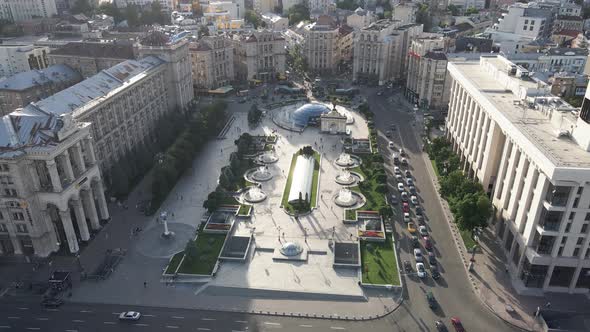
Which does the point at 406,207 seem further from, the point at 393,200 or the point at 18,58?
the point at 18,58

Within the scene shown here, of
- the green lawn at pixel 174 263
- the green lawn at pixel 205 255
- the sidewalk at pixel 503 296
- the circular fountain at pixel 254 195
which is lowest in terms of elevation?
the sidewalk at pixel 503 296

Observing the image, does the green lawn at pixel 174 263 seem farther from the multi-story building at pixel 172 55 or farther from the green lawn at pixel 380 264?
the multi-story building at pixel 172 55

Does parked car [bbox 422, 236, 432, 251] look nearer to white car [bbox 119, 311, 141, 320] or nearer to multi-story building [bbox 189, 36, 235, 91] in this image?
white car [bbox 119, 311, 141, 320]

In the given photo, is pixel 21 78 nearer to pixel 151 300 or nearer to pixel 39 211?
pixel 39 211

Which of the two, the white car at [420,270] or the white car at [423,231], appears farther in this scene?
the white car at [423,231]

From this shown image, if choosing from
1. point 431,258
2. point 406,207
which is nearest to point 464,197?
point 431,258

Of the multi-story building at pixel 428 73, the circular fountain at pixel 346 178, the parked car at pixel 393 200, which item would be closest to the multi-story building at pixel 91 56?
the circular fountain at pixel 346 178
